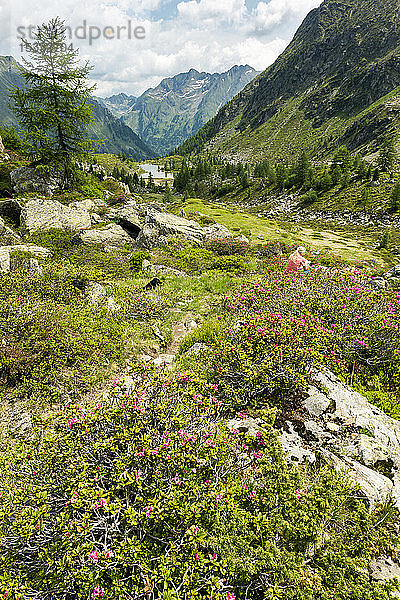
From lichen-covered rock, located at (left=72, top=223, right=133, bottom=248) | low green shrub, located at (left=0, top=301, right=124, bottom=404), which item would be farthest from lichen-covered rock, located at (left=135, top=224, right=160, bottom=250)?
low green shrub, located at (left=0, top=301, right=124, bottom=404)

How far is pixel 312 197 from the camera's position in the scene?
70062 millimetres

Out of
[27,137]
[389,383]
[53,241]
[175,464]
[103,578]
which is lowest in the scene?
[389,383]

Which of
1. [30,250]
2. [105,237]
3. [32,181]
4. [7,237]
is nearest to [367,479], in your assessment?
[30,250]

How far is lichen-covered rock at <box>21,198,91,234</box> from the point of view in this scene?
21203 millimetres

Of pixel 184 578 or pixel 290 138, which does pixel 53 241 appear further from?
pixel 290 138

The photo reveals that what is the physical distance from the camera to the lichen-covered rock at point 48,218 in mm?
21203

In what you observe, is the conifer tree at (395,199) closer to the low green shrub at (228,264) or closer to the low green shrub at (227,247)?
the low green shrub at (227,247)

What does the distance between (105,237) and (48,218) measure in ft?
17.1

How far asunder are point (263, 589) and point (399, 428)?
14.0 feet

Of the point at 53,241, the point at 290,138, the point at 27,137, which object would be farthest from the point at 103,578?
the point at 290,138

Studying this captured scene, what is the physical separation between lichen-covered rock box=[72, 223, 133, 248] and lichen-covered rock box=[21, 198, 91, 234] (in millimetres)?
2245

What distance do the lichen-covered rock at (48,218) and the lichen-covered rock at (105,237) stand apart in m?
2.25

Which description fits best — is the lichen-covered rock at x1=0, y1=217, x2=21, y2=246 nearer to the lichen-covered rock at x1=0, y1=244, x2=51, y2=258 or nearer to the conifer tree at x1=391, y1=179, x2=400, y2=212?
the lichen-covered rock at x1=0, y1=244, x2=51, y2=258

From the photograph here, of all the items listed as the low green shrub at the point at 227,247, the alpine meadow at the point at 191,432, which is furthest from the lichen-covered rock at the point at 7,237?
the low green shrub at the point at 227,247
